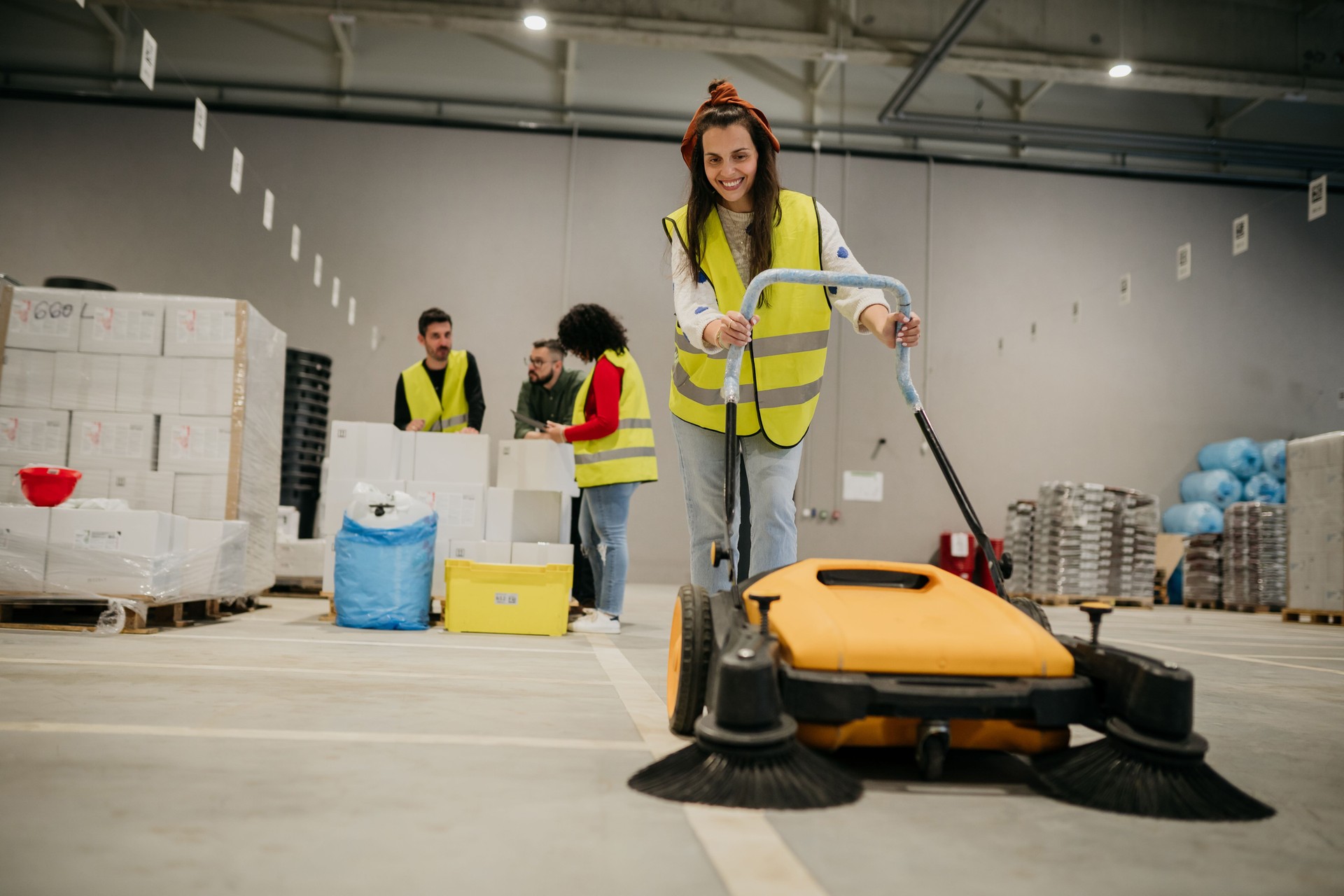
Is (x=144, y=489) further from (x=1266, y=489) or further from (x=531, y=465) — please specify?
(x=1266, y=489)

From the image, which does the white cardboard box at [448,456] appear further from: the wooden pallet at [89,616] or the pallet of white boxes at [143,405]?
the wooden pallet at [89,616]

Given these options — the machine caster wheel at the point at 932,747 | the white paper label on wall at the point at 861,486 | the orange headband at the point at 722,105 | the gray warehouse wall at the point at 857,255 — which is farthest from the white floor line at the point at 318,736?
the white paper label on wall at the point at 861,486

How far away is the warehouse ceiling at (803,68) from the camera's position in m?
10.9

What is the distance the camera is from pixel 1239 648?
579 cm

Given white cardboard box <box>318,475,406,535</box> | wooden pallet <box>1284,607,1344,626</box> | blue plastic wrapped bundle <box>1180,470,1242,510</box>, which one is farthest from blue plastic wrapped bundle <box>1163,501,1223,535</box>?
white cardboard box <box>318,475,406,535</box>

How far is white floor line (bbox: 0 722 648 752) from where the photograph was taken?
211cm

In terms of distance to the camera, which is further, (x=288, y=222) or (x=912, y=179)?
(x=912, y=179)

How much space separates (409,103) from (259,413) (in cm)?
815

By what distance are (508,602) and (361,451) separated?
150 centimetres

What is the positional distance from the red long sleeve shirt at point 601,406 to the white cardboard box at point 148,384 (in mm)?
2283

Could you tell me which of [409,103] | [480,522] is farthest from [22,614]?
[409,103]

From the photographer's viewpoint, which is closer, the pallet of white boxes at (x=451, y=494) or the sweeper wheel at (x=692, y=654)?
the sweeper wheel at (x=692, y=654)

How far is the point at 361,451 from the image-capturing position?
590 centimetres

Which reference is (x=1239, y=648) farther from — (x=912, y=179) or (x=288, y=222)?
(x=288, y=222)
